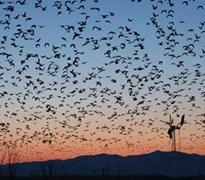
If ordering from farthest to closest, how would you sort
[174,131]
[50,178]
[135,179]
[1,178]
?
[135,179], [174,131], [50,178], [1,178]

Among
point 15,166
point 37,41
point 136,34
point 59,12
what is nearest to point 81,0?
point 59,12

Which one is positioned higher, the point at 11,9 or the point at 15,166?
the point at 11,9

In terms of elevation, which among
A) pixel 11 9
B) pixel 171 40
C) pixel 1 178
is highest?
pixel 171 40

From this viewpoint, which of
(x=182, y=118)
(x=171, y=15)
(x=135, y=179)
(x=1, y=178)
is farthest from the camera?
(x=135, y=179)

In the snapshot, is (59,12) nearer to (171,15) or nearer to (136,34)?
(136,34)

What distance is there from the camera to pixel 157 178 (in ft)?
315

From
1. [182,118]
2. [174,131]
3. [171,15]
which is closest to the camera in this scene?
[171,15]

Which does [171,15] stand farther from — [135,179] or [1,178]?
[135,179]

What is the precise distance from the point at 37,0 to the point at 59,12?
219 centimetres

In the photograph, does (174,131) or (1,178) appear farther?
(174,131)

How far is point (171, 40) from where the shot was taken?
35938 mm

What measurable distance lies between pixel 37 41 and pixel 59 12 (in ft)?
15.8

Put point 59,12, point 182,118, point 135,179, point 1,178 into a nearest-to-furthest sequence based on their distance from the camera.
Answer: point 1,178 → point 59,12 → point 182,118 → point 135,179

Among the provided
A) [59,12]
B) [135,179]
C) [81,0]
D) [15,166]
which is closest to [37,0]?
[59,12]
